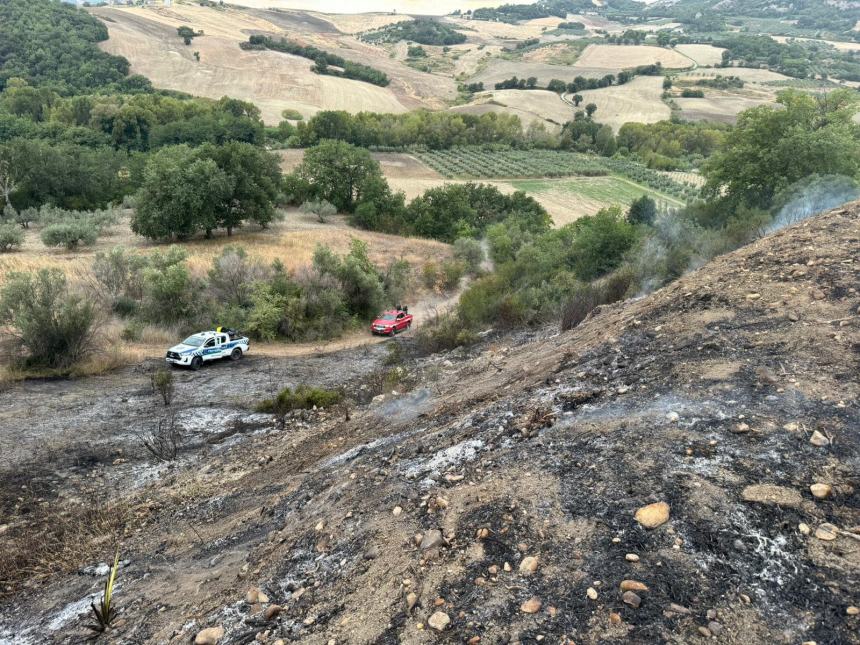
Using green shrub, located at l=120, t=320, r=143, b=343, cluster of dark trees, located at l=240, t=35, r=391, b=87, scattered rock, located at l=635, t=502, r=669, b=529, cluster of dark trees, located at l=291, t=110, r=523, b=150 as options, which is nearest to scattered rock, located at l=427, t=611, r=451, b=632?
scattered rock, located at l=635, t=502, r=669, b=529

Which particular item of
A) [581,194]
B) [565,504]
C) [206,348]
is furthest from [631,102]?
[565,504]

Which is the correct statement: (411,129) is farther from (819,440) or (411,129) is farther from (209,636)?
(209,636)

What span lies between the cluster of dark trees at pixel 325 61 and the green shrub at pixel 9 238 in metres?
86.6

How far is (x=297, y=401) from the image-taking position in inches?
Answer: 568

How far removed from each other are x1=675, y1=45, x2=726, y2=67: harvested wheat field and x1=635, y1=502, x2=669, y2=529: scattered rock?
155 meters

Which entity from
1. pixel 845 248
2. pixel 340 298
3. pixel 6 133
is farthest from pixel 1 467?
pixel 6 133

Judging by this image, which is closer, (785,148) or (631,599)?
(631,599)

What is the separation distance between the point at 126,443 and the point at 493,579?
10467 millimetres

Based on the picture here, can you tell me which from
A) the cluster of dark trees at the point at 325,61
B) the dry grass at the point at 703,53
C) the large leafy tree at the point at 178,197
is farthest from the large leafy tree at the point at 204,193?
the dry grass at the point at 703,53

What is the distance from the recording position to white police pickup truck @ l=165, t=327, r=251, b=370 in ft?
58.6

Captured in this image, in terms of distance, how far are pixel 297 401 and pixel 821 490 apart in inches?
455

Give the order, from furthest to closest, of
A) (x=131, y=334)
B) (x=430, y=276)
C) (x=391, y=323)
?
1. (x=430, y=276)
2. (x=391, y=323)
3. (x=131, y=334)

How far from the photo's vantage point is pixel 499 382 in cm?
1186

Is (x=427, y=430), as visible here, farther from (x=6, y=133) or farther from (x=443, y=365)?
(x=6, y=133)
